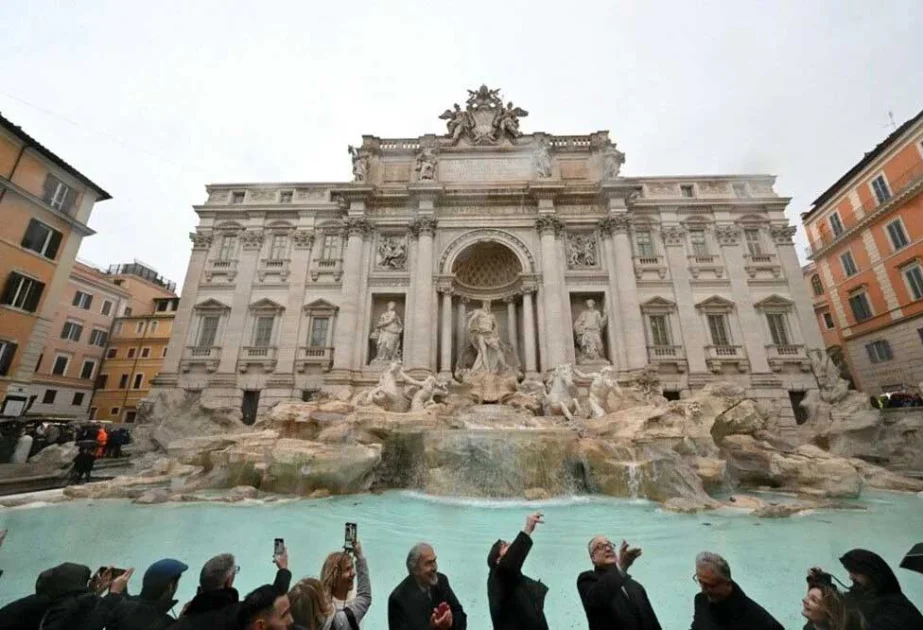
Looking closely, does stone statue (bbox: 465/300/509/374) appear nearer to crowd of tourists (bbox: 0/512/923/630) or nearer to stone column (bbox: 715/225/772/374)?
stone column (bbox: 715/225/772/374)

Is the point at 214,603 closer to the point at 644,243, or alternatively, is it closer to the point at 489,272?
the point at 489,272

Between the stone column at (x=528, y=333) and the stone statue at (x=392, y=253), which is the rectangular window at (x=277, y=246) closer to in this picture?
the stone statue at (x=392, y=253)

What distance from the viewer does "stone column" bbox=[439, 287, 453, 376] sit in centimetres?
1742

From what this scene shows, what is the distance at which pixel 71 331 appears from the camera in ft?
86.8

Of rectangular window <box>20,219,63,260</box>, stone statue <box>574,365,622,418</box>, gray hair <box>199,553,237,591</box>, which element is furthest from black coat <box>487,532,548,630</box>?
rectangular window <box>20,219,63,260</box>

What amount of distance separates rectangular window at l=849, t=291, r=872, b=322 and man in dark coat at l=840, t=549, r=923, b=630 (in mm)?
26646

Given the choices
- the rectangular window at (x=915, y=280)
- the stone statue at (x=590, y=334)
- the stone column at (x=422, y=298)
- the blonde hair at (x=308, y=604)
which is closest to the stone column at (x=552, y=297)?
the stone statue at (x=590, y=334)

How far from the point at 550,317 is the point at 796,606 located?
14.4m

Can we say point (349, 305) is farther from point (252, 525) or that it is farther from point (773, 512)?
point (773, 512)

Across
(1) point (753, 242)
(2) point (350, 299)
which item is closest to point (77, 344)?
(2) point (350, 299)

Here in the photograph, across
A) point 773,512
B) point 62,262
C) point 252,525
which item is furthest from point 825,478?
point 62,262

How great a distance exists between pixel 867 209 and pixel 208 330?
34.4 m

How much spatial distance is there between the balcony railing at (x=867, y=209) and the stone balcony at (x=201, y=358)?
3332 centimetres

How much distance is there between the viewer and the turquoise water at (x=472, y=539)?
400 cm
